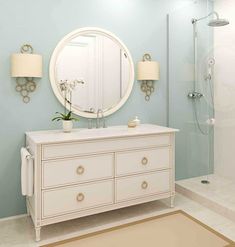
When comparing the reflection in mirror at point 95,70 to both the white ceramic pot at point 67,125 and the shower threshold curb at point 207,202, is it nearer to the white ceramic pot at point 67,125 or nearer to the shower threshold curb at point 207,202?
the white ceramic pot at point 67,125

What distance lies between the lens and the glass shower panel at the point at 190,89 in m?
3.18

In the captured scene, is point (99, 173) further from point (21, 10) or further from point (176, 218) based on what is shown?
point (21, 10)

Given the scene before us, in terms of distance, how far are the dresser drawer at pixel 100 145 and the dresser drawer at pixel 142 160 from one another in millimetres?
61

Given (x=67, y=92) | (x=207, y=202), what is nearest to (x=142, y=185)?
(x=207, y=202)

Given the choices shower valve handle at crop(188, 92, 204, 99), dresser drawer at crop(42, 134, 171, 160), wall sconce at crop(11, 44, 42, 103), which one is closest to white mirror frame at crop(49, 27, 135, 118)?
wall sconce at crop(11, 44, 42, 103)

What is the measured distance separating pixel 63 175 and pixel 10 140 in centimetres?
69

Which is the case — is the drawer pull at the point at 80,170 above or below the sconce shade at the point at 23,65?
below

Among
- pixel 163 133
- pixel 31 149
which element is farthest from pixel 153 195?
pixel 31 149

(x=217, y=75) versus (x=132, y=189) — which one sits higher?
(x=217, y=75)

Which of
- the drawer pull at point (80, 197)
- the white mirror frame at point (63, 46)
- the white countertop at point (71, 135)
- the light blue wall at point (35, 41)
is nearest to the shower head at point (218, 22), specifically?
the light blue wall at point (35, 41)

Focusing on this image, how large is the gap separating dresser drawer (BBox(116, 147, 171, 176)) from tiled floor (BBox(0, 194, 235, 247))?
46 centimetres

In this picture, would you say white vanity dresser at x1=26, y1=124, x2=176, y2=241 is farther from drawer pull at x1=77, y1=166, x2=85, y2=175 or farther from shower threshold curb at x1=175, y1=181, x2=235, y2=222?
shower threshold curb at x1=175, y1=181, x2=235, y2=222

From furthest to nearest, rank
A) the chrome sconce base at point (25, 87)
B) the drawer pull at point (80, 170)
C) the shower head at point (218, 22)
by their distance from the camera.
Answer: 1. the shower head at point (218, 22)
2. the chrome sconce base at point (25, 87)
3. the drawer pull at point (80, 170)

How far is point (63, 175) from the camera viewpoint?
7.41 ft
